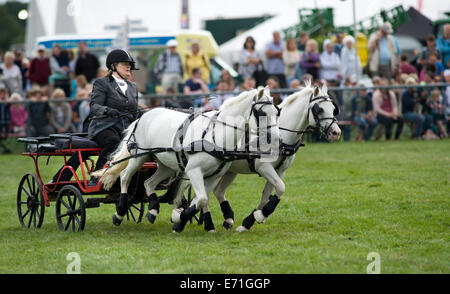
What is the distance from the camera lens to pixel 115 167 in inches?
349

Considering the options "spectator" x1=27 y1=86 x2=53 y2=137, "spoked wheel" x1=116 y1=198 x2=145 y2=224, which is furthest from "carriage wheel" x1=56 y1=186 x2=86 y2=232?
"spectator" x1=27 y1=86 x2=53 y2=137

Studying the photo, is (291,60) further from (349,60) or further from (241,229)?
(241,229)

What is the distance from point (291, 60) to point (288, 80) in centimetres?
52

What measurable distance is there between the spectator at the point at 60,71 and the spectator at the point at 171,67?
2779mm

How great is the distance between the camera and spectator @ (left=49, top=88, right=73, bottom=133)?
1722cm

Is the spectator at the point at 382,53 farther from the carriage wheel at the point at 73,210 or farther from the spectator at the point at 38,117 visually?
the carriage wheel at the point at 73,210

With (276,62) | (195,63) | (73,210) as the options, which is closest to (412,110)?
(276,62)

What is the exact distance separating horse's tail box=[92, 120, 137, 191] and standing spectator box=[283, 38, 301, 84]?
1033 cm

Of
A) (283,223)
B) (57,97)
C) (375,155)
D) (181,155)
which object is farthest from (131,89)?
(57,97)

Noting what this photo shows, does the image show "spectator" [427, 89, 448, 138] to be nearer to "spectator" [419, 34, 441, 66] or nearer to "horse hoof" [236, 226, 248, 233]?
"spectator" [419, 34, 441, 66]

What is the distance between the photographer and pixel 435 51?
1892 cm

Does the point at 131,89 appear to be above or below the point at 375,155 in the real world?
above

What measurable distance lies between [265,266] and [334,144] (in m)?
11.2
